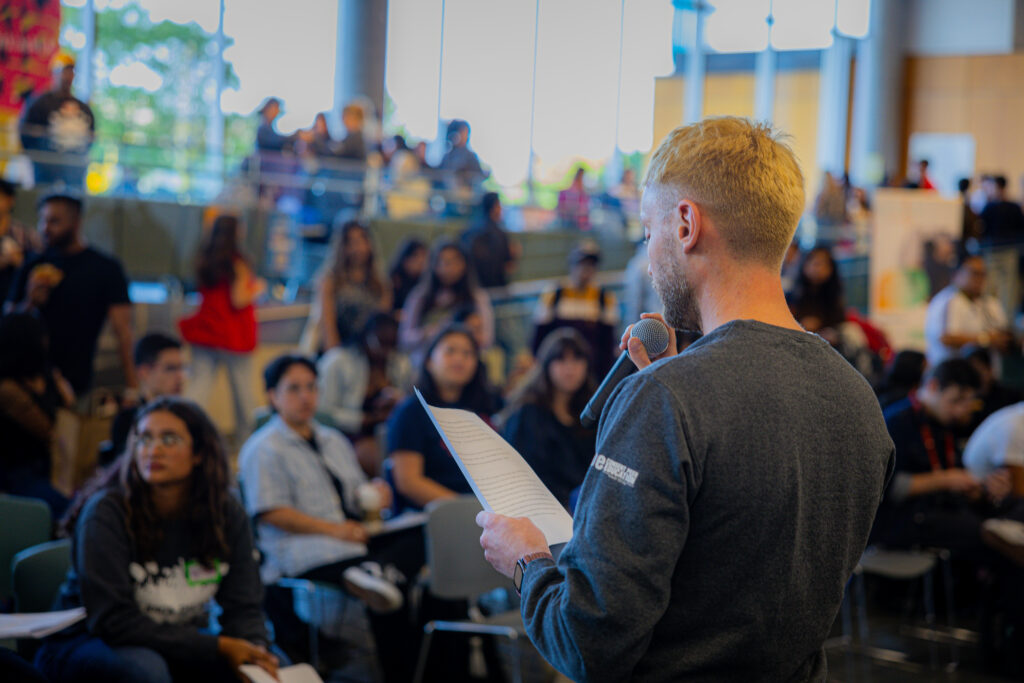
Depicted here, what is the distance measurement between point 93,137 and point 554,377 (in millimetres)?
4020

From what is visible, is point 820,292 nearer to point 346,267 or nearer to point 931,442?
point 931,442

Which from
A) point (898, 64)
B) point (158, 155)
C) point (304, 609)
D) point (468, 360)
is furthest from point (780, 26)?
point (304, 609)

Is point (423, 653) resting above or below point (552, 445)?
below

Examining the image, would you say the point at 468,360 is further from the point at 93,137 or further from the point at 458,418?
the point at 93,137

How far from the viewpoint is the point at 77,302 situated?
477cm

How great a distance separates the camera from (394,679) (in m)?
3.84

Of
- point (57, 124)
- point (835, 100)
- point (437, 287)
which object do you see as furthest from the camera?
point (835, 100)

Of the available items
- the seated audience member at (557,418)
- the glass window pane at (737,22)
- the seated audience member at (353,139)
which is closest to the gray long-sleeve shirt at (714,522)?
the seated audience member at (557,418)


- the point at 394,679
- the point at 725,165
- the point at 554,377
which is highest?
the point at 725,165

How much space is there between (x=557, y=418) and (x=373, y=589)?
4.00ft

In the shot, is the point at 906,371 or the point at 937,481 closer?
the point at 937,481

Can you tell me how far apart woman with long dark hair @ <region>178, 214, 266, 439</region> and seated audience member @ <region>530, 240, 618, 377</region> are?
1.86 meters

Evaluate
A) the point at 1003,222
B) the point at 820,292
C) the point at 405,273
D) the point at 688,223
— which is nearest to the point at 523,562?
the point at 688,223

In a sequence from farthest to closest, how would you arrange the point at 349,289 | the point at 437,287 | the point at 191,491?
the point at 437,287
the point at 349,289
the point at 191,491
